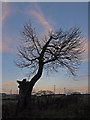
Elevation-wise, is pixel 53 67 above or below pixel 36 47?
below

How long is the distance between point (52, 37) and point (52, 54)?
1325 millimetres

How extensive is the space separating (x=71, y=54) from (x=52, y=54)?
4.90ft

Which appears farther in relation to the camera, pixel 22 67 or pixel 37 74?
Result: pixel 22 67

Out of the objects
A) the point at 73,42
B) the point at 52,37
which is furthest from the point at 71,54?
the point at 52,37

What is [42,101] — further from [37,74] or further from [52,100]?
[37,74]

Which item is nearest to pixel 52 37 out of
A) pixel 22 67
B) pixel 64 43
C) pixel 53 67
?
pixel 64 43

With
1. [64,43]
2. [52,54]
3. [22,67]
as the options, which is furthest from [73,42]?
[22,67]

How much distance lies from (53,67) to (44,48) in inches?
69.2

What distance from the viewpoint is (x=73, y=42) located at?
15891mm

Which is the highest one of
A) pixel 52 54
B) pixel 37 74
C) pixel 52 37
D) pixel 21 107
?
pixel 52 37

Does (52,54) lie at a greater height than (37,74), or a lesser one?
greater

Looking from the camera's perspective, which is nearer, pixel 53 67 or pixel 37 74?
pixel 37 74

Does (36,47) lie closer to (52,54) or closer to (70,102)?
(52,54)

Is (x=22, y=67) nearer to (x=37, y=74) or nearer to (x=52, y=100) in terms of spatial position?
(x=37, y=74)
